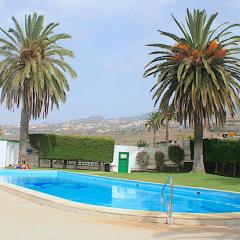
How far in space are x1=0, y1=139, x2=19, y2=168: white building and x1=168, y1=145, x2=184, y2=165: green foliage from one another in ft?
44.2

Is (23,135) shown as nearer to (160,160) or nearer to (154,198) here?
(160,160)

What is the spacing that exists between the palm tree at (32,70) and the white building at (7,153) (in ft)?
6.49

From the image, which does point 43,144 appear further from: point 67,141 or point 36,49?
point 36,49

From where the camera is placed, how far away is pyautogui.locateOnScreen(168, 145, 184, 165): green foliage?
3381 cm

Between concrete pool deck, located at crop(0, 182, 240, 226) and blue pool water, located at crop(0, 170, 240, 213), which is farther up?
concrete pool deck, located at crop(0, 182, 240, 226)

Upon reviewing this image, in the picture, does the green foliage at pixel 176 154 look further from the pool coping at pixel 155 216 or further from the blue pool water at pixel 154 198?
the pool coping at pixel 155 216

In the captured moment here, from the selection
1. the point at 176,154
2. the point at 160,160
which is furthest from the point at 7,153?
the point at 176,154

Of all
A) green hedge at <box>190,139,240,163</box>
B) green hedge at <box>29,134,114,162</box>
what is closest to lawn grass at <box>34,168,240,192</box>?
green hedge at <box>190,139,240,163</box>

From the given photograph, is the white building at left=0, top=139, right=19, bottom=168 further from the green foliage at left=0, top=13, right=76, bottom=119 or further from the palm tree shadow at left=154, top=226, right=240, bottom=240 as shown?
the palm tree shadow at left=154, top=226, right=240, bottom=240

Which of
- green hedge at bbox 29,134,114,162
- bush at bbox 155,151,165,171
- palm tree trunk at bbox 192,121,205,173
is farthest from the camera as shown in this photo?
bush at bbox 155,151,165,171

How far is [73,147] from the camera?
34312mm

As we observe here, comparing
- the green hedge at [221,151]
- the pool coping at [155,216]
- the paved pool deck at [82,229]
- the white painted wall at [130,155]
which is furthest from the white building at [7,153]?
the pool coping at [155,216]

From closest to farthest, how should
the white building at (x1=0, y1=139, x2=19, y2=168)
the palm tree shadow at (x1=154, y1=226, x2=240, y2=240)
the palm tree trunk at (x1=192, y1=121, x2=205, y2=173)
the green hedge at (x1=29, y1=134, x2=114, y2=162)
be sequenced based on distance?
the palm tree shadow at (x1=154, y1=226, x2=240, y2=240) → the palm tree trunk at (x1=192, y1=121, x2=205, y2=173) → the white building at (x1=0, y1=139, x2=19, y2=168) → the green hedge at (x1=29, y1=134, x2=114, y2=162)

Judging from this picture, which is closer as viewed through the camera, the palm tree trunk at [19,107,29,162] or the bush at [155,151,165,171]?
the palm tree trunk at [19,107,29,162]
